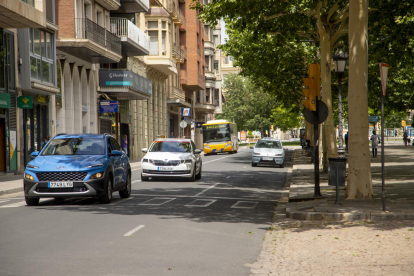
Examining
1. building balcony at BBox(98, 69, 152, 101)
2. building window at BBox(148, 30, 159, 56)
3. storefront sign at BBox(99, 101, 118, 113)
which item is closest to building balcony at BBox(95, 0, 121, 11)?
building balcony at BBox(98, 69, 152, 101)

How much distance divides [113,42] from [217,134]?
22.1m

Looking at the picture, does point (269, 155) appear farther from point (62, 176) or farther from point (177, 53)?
point (177, 53)

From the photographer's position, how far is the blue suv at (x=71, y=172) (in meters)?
12.9

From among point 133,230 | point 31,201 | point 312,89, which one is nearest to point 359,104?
point 312,89

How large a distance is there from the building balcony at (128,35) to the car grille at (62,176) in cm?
2568

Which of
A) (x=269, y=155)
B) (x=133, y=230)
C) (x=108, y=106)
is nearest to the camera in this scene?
(x=133, y=230)

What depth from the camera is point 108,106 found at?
1459 inches

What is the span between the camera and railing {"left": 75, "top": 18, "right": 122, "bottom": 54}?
31188 mm

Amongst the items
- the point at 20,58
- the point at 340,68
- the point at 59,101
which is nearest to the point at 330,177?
the point at 340,68

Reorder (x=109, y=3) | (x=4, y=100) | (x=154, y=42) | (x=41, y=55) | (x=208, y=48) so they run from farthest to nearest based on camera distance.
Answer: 1. (x=208, y=48)
2. (x=154, y=42)
3. (x=109, y=3)
4. (x=41, y=55)
5. (x=4, y=100)

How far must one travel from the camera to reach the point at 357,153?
12969mm

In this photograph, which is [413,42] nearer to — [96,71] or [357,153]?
[357,153]

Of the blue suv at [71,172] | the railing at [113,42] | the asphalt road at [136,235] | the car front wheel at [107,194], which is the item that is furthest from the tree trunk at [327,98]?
the railing at [113,42]

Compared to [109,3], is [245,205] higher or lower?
lower
